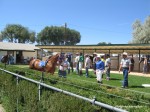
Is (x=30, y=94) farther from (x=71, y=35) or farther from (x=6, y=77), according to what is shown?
(x=71, y=35)

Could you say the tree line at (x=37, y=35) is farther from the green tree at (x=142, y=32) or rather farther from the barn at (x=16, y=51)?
the barn at (x=16, y=51)

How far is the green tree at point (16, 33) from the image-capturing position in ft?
330

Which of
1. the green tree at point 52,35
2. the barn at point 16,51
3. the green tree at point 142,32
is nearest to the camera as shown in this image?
the barn at point 16,51

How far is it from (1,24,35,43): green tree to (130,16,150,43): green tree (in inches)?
1669

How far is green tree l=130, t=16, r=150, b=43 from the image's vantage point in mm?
66688

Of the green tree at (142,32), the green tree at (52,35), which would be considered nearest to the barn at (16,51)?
the green tree at (142,32)

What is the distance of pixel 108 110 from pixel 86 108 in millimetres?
369

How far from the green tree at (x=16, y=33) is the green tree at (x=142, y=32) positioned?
1669 inches

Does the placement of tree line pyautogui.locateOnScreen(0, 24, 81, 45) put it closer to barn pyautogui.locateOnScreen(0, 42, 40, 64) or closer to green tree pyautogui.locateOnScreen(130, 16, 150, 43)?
green tree pyautogui.locateOnScreen(130, 16, 150, 43)

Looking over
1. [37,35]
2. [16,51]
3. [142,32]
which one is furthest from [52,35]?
[16,51]

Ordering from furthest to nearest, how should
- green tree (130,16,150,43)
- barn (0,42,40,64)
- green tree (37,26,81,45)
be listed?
green tree (37,26,81,45)
green tree (130,16,150,43)
barn (0,42,40,64)

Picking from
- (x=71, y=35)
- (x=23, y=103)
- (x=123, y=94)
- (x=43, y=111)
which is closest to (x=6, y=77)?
(x=23, y=103)

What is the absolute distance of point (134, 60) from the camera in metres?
36.2

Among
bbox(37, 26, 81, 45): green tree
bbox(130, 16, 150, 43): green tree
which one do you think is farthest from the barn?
bbox(37, 26, 81, 45): green tree
